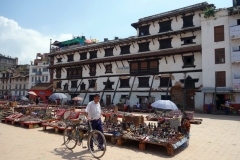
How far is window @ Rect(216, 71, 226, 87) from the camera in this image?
75.2 ft

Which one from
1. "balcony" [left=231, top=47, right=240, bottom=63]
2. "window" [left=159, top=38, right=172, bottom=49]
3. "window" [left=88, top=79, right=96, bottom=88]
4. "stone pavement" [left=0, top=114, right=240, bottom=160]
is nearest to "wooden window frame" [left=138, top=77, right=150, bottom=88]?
"window" [left=159, top=38, right=172, bottom=49]

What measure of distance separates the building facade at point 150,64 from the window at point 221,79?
6.76 feet

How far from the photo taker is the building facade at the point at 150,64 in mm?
25516

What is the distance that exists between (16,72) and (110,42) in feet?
161

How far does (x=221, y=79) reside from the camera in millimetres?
23078

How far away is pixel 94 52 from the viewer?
36094 millimetres

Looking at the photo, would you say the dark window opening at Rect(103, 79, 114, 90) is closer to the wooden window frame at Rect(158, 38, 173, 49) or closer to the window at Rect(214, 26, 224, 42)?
the wooden window frame at Rect(158, 38, 173, 49)

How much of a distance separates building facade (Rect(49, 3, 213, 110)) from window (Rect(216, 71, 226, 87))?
2.06 m

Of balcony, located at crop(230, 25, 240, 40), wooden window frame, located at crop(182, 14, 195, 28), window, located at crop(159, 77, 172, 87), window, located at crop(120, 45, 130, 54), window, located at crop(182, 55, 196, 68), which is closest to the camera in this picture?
balcony, located at crop(230, 25, 240, 40)

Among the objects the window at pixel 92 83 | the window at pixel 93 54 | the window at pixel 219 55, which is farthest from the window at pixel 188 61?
the window at pixel 93 54

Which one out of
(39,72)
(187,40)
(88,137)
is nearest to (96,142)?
(88,137)

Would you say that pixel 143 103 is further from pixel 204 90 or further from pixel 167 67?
pixel 204 90

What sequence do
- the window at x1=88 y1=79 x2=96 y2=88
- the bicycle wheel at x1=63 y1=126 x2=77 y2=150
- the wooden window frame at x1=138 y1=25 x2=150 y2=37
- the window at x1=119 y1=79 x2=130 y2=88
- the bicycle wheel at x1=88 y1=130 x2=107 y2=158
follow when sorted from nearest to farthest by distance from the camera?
the bicycle wheel at x1=88 y1=130 x2=107 y2=158
the bicycle wheel at x1=63 y1=126 x2=77 y2=150
the wooden window frame at x1=138 y1=25 x2=150 y2=37
the window at x1=119 y1=79 x2=130 y2=88
the window at x1=88 y1=79 x2=96 y2=88

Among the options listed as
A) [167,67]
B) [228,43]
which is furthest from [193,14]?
[167,67]
